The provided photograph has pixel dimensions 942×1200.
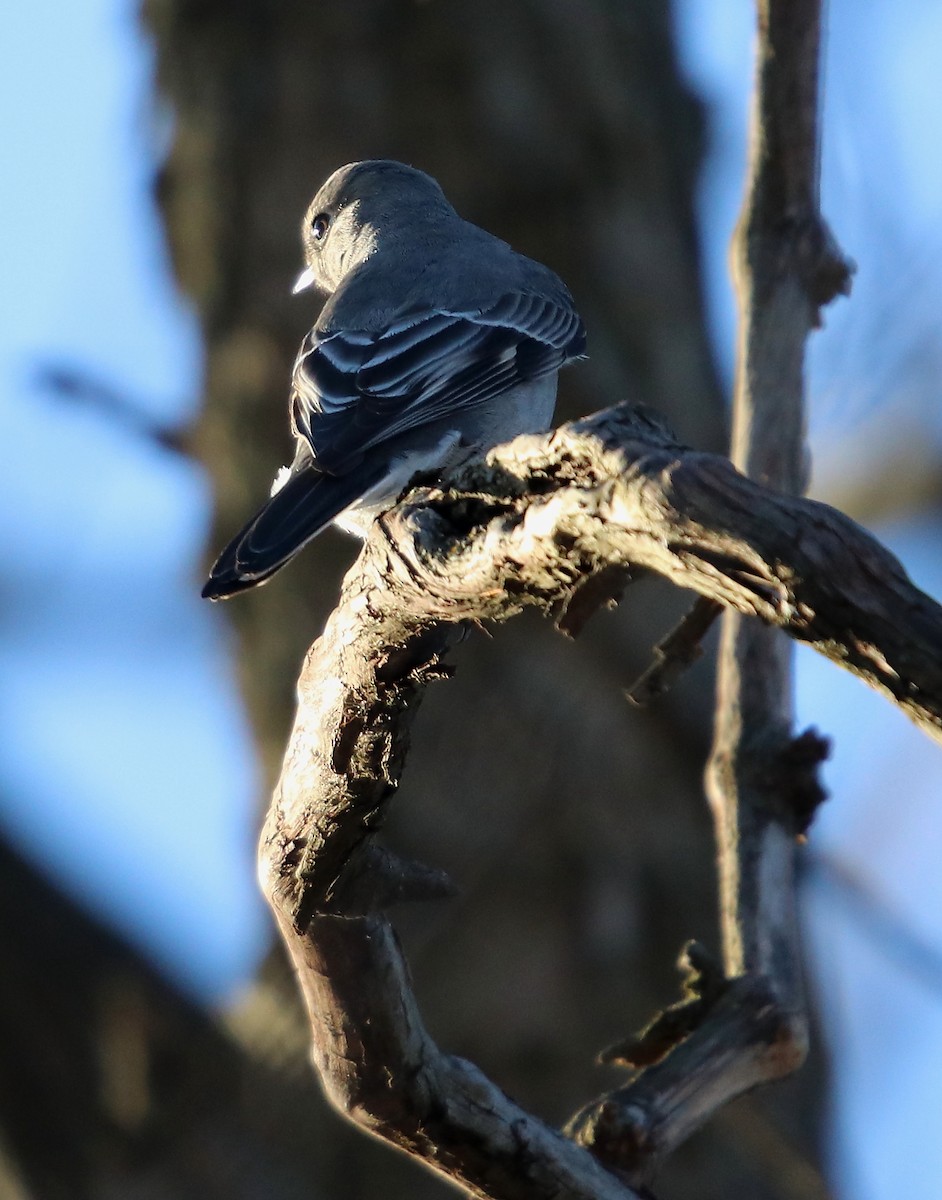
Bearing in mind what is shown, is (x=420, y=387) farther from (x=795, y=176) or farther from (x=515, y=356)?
(x=795, y=176)

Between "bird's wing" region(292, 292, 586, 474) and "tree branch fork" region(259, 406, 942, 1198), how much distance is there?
25.2 inches

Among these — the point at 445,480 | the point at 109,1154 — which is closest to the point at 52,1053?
the point at 109,1154

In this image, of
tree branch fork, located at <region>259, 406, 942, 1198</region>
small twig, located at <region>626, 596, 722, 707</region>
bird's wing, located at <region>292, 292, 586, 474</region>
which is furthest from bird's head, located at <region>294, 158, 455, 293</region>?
tree branch fork, located at <region>259, 406, 942, 1198</region>

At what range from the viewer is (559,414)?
5316mm

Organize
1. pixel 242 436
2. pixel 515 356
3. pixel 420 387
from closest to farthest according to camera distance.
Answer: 1. pixel 420 387
2. pixel 515 356
3. pixel 242 436

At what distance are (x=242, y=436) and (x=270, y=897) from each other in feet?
11.2

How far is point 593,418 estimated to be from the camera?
5.92 feet

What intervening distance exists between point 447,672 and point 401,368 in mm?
1256

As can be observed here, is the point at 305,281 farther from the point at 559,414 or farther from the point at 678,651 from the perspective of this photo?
the point at 678,651

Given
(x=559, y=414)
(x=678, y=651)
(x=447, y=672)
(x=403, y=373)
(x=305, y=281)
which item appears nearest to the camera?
(x=447, y=672)

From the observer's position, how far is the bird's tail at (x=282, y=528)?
2.57 meters

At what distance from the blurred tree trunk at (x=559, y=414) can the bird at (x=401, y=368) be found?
105 cm

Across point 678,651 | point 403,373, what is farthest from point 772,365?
point 678,651

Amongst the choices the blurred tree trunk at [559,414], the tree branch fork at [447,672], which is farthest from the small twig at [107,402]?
the tree branch fork at [447,672]
